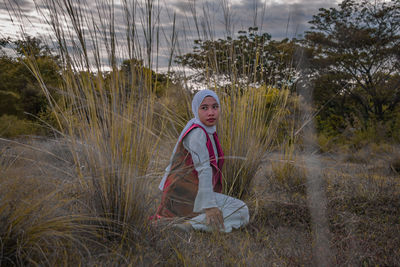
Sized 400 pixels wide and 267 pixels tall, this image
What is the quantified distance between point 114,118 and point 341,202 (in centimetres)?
235

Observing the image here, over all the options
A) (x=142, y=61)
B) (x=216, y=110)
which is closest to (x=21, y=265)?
(x=142, y=61)

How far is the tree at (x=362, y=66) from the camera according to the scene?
11.1 meters

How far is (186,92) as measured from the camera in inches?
116

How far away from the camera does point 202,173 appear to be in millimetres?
2164

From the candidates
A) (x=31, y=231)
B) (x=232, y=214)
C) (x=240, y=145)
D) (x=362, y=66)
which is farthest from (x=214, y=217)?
(x=362, y=66)

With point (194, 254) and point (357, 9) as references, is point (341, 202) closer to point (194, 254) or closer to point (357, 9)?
point (194, 254)

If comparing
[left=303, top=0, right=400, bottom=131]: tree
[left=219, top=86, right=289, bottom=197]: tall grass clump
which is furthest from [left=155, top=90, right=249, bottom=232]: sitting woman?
[left=303, top=0, right=400, bottom=131]: tree

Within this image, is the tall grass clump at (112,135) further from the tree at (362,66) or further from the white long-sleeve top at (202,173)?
the tree at (362,66)

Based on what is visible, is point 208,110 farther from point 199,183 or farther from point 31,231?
point 31,231

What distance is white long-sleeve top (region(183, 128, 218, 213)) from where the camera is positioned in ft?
7.05

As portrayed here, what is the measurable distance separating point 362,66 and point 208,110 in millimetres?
11263

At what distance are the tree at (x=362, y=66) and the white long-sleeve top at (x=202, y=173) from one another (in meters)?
9.84

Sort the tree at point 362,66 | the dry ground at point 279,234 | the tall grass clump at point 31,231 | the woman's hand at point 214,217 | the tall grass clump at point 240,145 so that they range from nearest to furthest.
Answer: the tall grass clump at point 31,231 → the dry ground at point 279,234 → the woman's hand at point 214,217 → the tall grass clump at point 240,145 → the tree at point 362,66

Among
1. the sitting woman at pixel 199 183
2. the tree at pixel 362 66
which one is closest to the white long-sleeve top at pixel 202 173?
the sitting woman at pixel 199 183
